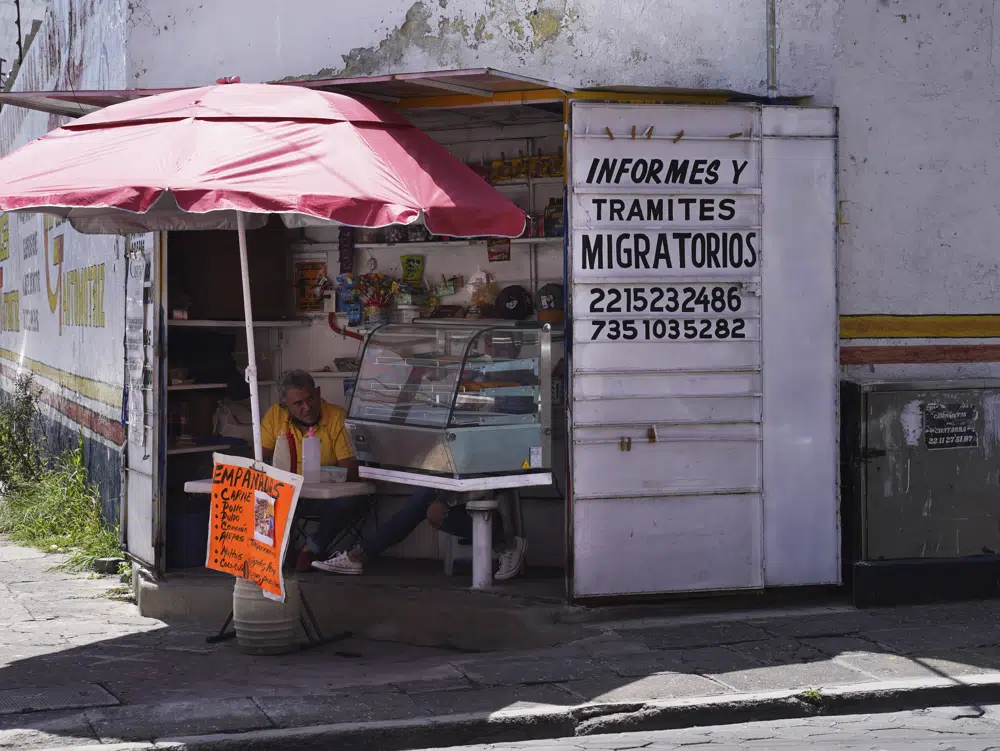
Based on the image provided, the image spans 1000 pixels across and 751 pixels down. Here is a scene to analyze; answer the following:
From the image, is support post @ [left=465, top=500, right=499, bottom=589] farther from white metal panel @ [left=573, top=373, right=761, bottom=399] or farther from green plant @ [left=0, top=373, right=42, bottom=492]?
green plant @ [left=0, top=373, right=42, bottom=492]

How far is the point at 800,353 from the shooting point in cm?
767

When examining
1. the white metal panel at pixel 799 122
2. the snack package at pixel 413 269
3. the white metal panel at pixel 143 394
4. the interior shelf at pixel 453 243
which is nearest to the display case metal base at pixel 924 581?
the white metal panel at pixel 799 122

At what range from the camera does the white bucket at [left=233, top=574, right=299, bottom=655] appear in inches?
279

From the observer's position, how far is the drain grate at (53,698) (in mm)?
5820

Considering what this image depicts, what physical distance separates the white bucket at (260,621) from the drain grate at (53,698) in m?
1.03

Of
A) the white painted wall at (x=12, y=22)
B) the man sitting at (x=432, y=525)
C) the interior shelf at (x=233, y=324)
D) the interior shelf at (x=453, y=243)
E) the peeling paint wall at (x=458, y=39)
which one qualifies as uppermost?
the white painted wall at (x=12, y=22)

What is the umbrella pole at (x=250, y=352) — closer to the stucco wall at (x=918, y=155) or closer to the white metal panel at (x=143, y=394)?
the white metal panel at (x=143, y=394)

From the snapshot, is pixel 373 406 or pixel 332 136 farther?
pixel 373 406

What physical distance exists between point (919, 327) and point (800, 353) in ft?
3.13

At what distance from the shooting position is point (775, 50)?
789cm

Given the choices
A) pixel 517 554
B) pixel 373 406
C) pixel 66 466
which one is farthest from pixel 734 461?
pixel 66 466

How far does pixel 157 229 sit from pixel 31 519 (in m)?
4.47

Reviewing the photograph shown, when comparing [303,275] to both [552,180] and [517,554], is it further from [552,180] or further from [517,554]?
[517,554]

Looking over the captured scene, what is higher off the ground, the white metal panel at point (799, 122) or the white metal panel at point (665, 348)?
the white metal panel at point (799, 122)
